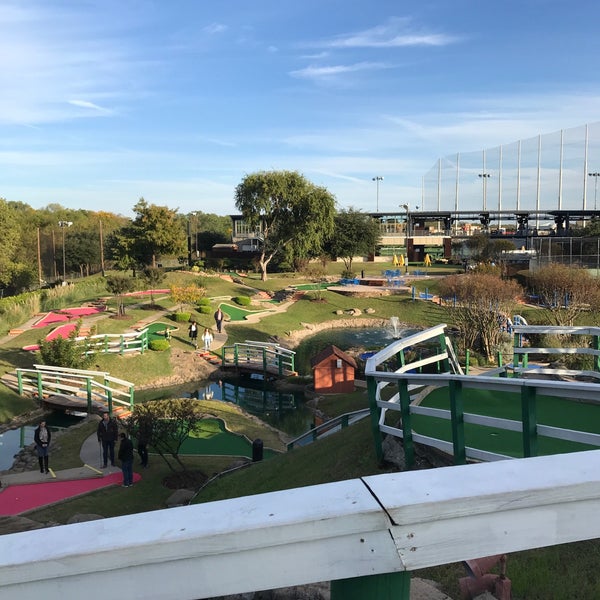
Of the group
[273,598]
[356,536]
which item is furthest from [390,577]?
[273,598]

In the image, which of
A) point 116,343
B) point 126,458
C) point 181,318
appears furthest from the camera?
point 181,318

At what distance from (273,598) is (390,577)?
5.24 feet

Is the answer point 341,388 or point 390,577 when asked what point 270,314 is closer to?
point 341,388

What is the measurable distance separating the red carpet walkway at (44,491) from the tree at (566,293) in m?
18.4

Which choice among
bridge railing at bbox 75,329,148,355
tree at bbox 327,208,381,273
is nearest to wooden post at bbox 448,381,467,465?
bridge railing at bbox 75,329,148,355

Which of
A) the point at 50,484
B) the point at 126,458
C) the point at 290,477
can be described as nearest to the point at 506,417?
the point at 290,477

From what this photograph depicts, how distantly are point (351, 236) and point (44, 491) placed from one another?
157ft

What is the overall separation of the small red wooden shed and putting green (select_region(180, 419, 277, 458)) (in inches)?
229

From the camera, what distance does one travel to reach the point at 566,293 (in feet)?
94.1

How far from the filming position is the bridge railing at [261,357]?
24.9 m

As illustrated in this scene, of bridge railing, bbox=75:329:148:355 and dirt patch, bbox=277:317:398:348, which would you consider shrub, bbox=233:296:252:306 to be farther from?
bridge railing, bbox=75:329:148:355

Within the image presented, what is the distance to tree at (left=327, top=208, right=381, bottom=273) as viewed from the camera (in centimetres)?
5709

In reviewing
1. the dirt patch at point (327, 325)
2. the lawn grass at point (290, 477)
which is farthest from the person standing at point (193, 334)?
the dirt patch at point (327, 325)

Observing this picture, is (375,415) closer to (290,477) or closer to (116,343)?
(290,477)
